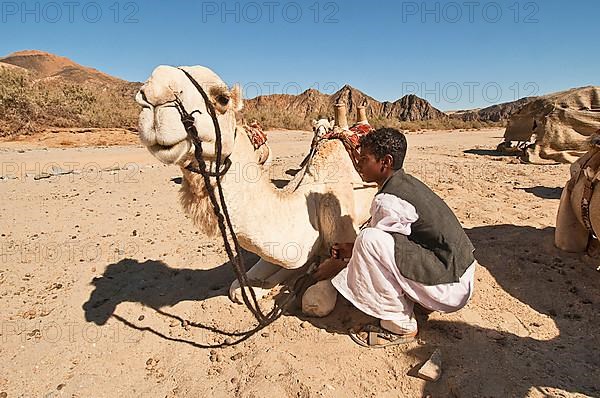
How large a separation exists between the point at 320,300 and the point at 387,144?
1.29 meters

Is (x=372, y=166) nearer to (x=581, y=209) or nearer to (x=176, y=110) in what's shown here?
(x=176, y=110)

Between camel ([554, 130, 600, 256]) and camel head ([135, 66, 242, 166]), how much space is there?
317cm

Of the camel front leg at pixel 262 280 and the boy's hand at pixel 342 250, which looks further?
the camel front leg at pixel 262 280

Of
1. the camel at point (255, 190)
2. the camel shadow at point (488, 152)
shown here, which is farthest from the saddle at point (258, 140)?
the camel shadow at point (488, 152)

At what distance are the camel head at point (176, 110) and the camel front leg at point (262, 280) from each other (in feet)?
4.99

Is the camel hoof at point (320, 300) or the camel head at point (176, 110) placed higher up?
the camel head at point (176, 110)

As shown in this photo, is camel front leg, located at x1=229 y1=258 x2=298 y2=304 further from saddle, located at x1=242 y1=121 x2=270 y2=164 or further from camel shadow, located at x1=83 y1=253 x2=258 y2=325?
saddle, located at x1=242 y1=121 x2=270 y2=164

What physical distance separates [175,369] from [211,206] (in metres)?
1.17

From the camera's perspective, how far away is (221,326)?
332 cm

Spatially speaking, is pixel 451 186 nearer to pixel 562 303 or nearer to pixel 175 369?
pixel 562 303

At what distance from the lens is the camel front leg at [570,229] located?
411 centimetres

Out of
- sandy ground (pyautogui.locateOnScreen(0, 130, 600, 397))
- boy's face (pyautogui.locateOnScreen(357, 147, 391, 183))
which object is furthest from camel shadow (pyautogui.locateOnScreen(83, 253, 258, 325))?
boy's face (pyautogui.locateOnScreen(357, 147, 391, 183))

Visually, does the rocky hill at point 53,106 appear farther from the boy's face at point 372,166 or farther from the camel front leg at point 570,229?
the camel front leg at point 570,229

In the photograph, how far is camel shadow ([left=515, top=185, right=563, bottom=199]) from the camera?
22.4 feet
